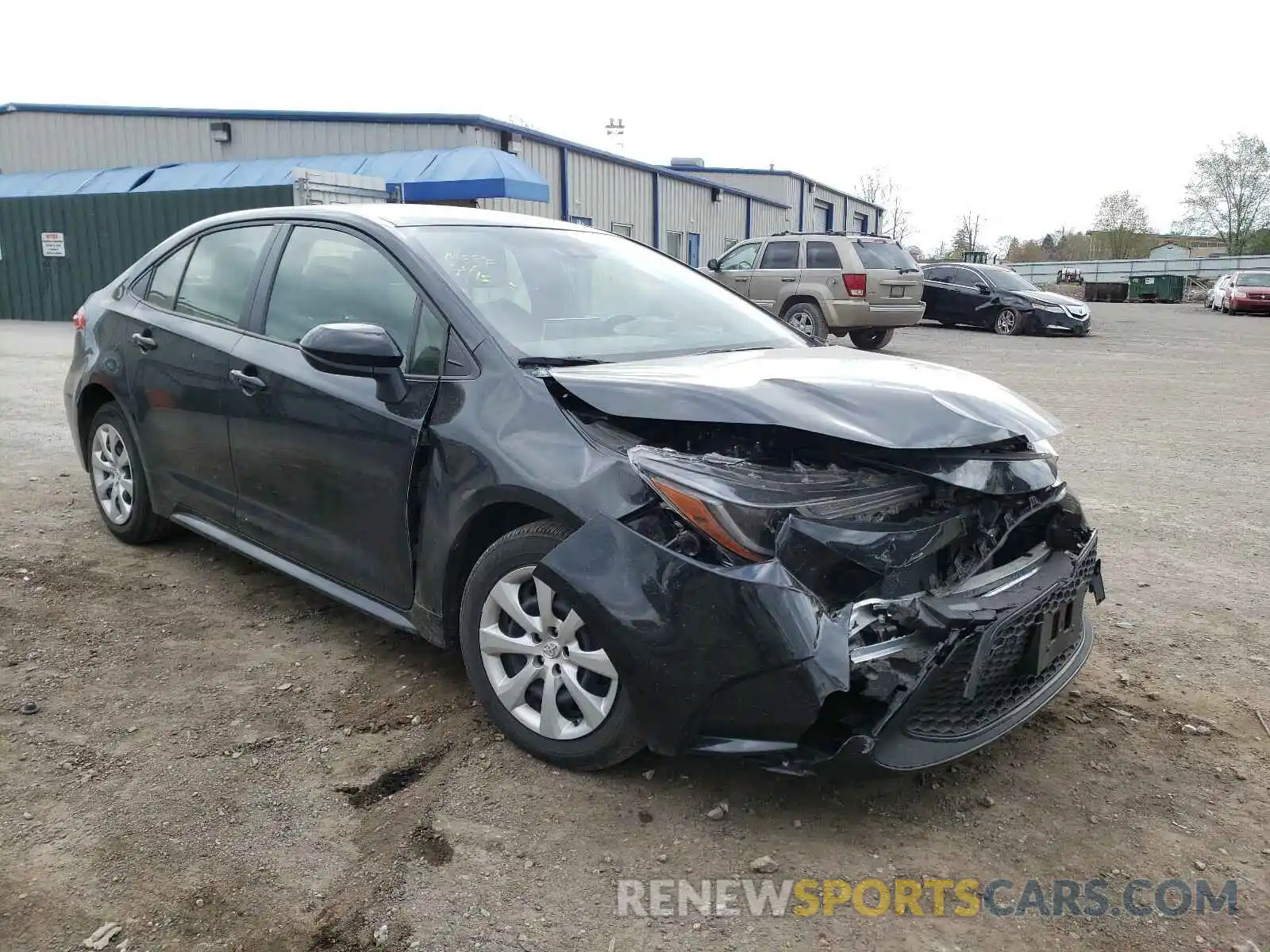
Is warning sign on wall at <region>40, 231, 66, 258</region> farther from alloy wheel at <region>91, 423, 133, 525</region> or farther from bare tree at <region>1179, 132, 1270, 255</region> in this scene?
bare tree at <region>1179, 132, 1270, 255</region>

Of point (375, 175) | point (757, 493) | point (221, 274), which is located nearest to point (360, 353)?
point (757, 493)

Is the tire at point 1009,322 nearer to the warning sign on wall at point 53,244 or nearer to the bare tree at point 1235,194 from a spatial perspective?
the warning sign on wall at point 53,244

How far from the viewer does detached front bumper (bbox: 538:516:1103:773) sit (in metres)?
2.30

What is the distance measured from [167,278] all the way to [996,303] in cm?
1888

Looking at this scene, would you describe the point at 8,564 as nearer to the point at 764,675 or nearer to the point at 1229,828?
the point at 764,675

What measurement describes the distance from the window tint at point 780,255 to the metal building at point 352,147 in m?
6.20

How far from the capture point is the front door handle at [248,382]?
11.8ft

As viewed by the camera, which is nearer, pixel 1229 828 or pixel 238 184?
pixel 1229 828

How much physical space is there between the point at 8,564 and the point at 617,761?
11.0ft

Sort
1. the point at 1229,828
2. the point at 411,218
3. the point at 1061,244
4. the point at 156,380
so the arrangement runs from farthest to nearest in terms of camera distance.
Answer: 1. the point at 1061,244
2. the point at 156,380
3. the point at 411,218
4. the point at 1229,828

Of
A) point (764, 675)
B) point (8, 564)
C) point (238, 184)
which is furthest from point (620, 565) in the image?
point (238, 184)

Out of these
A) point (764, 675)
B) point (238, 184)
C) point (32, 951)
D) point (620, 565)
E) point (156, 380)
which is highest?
point (238, 184)

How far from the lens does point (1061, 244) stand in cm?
7631

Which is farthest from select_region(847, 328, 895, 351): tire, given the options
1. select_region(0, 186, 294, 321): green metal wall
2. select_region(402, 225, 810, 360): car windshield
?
select_region(402, 225, 810, 360): car windshield
